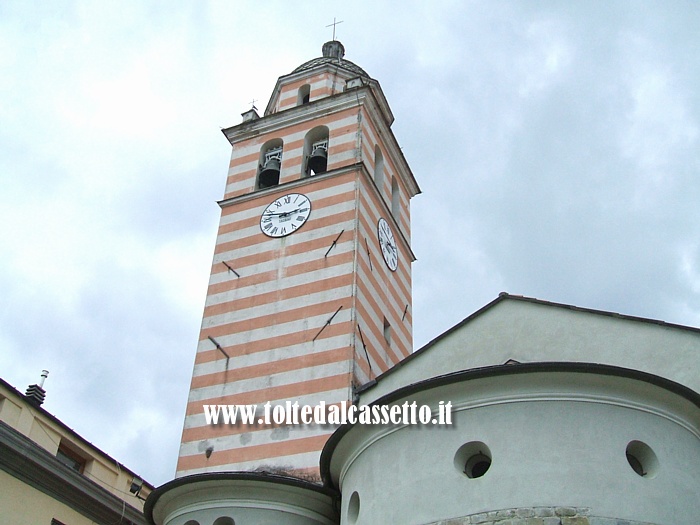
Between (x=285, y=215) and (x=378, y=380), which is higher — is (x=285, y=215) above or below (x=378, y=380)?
above

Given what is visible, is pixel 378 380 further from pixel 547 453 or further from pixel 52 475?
pixel 52 475

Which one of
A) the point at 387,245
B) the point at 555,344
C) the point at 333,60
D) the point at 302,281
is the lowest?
the point at 555,344

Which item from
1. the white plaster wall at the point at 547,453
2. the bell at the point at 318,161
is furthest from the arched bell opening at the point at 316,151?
the white plaster wall at the point at 547,453

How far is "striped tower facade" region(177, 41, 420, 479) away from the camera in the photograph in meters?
18.0

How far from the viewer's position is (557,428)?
A: 36.1 ft

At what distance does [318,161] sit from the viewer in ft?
77.8

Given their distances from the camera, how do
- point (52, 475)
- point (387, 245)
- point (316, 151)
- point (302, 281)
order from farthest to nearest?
point (316, 151)
point (387, 245)
point (302, 281)
point (52, 475)

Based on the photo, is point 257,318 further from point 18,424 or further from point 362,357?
point 18,424

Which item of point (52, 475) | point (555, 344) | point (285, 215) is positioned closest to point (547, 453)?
point (555, 344)

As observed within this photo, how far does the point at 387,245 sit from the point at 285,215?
312cm

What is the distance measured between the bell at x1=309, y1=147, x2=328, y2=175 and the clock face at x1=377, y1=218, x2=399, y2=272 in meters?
2.62

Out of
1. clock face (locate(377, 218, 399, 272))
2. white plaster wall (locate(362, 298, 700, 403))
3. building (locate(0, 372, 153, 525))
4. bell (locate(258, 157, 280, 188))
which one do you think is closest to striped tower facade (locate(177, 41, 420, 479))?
bell (locate(258, 157, 280, 188))

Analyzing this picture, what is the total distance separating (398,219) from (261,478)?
40.5 feet

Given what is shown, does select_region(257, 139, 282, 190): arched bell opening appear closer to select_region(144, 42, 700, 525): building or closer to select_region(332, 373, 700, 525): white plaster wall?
select_region(144, 42, 700, 525): building
